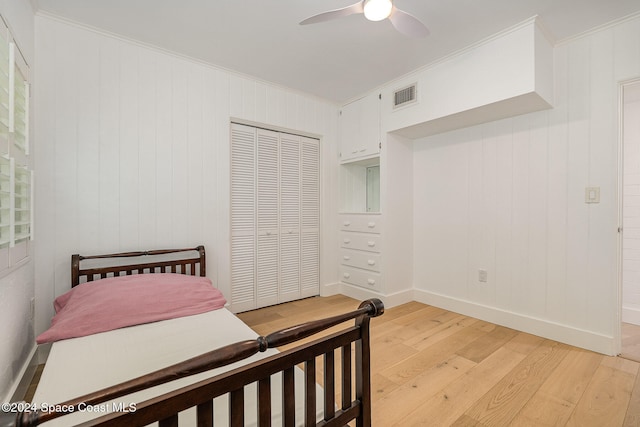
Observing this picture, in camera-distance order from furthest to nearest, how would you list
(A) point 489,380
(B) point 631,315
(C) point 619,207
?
(B) point 631,315 → (C) point 619,207 → (A) point 489,380

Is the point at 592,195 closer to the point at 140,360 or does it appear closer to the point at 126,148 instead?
the point at 140,360

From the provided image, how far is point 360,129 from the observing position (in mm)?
3643

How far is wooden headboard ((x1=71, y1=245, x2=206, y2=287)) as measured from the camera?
2.18 metres

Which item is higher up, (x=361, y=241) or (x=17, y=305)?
(x=361, y=241)

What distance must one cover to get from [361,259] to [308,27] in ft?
8.22

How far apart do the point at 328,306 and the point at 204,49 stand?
9.63ft

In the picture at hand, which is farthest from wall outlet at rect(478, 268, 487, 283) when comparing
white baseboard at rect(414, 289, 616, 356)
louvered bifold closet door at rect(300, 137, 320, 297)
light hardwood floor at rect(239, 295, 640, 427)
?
louvered bifold closet door at rect(300, 137, 320, 297)

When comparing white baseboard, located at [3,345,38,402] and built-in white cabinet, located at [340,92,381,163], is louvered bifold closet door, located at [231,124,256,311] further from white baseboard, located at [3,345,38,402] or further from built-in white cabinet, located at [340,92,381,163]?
white baseboard, located at [3,345,38,402]

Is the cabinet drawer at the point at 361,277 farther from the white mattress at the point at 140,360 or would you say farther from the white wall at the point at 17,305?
the white wall at the point at 17,305

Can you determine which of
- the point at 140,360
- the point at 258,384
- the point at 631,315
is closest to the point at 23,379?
the point at 140,360

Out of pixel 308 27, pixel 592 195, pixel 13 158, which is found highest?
pixel 308 27

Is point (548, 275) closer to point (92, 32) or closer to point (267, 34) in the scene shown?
point (267, 34)

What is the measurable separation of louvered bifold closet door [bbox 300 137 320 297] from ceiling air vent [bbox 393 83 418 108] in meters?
1.10

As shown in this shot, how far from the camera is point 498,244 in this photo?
9.37 feet
